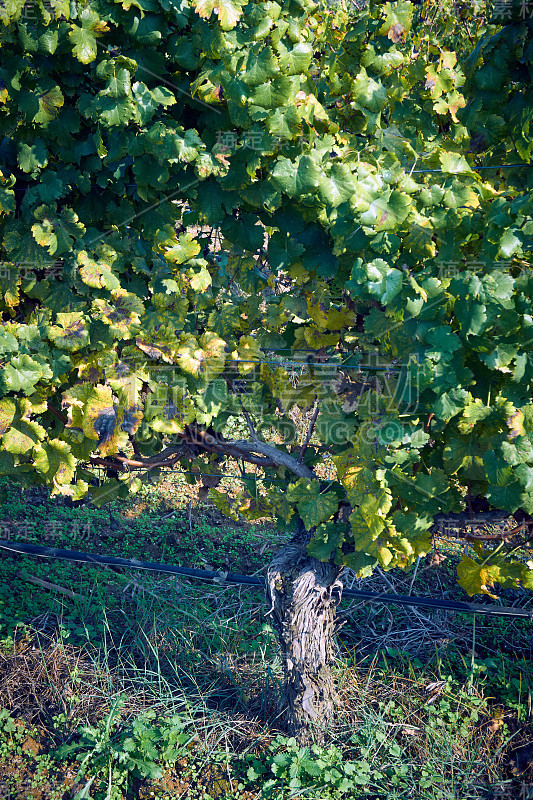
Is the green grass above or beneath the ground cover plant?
beneath

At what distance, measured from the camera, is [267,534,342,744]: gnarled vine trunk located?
2.31 m

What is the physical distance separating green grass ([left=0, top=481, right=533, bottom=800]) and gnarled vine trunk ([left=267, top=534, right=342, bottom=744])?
0.36ft

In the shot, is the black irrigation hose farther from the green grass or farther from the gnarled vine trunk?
the gnarled vine trunk

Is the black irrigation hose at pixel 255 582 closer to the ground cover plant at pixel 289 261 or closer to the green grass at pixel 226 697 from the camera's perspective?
the green grass at pixel 226 697

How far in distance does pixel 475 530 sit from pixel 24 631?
2338 mm

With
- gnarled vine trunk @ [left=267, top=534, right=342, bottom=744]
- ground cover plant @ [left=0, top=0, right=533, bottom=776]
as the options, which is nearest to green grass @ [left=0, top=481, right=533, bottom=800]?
gnarled vine trunk @ [left=267, top=534, right=342, bottom=744]

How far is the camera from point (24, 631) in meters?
3.02

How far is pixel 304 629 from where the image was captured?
91.4 inches

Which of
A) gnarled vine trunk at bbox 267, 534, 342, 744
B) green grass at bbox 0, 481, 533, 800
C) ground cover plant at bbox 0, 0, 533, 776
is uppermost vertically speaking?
ground cover plant at bbox 0, 0, 533, 776

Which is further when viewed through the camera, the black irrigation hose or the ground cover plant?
the black irrigation hose

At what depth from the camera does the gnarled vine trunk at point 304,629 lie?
2.31 meters

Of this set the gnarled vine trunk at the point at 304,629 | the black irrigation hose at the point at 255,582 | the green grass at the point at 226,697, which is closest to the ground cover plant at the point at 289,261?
the gnarled vine trunk at the point at 304,629

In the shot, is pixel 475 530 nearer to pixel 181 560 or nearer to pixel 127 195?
pixel 127 195

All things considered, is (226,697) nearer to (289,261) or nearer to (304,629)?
(304,629)
